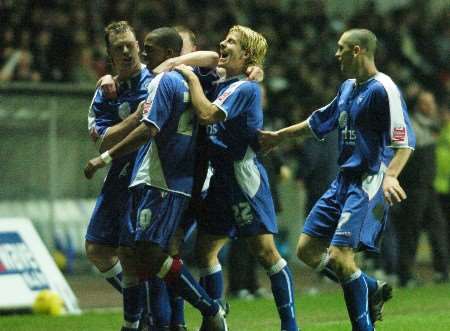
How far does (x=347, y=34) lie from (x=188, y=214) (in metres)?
1.81

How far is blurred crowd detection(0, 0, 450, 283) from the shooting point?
1639cm

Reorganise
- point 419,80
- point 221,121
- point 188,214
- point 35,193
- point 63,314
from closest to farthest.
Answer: point 221,121 → point 188,214 → point 63,314 → point 35,193 → point 419,80

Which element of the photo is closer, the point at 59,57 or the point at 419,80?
the point at 59,57

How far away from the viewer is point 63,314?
12320mm

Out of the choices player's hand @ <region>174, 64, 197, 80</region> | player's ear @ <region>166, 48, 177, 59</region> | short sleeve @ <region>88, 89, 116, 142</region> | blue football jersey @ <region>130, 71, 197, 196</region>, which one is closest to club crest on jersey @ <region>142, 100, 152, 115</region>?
blue football jersey @ <region>130, 71, 197, 196</region>

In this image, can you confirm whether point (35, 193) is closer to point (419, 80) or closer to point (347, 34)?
point (347, 34)

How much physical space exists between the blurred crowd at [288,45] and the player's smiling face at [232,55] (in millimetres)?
5608

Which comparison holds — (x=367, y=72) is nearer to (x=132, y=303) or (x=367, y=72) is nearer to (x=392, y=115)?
(x=392, y=115)

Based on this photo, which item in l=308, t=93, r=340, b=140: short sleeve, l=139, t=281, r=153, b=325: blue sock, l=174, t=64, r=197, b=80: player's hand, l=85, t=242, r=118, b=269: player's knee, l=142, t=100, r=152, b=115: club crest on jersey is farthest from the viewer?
l=85, t=242, r=118, b=269: player's knee

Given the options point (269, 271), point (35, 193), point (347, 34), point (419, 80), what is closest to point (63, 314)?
point (35, 193)

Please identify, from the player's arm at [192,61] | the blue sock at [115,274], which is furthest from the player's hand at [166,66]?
the blue sock at [115,274]

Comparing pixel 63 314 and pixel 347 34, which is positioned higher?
pixel 347 34

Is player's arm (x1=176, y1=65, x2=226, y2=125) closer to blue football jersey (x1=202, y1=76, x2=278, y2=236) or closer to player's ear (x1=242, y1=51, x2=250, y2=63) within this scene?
blue football jersey (x1=202, y1=76, x2=278, y2=236)

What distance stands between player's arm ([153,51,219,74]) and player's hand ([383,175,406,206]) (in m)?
1.61
